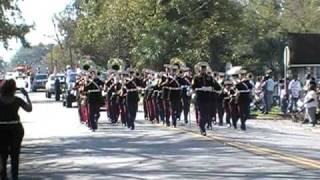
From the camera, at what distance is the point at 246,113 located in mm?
23000

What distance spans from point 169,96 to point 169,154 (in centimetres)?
843

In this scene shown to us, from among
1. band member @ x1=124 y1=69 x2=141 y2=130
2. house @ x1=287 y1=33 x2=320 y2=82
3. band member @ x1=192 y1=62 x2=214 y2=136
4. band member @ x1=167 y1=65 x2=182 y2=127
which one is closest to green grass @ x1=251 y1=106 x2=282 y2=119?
band member @ x1=167 y1=65 x2=182 y2=127

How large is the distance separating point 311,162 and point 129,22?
34.8m

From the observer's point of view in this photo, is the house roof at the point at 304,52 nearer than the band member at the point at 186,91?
No

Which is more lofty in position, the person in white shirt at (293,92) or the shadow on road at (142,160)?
Answer: the person in white shirt at (293,92)

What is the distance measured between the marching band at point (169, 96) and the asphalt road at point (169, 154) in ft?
2.07

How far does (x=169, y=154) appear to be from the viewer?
51.4 feet

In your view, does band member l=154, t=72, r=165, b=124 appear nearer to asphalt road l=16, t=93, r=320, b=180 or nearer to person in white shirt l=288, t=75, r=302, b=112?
asphalt road l=16, t=93, r=320, b=180

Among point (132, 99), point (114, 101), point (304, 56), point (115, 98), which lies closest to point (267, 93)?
point (114, 101)

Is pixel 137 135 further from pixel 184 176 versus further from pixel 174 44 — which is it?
pixel 174 44

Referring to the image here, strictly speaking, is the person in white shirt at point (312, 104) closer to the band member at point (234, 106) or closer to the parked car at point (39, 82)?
the band member at point (234, 106)

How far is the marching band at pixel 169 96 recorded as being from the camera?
20.8 metres

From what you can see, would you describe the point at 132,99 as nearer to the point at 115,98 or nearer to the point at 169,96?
the point at 169,96

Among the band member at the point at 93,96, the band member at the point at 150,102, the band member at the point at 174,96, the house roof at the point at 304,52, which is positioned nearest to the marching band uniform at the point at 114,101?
the band member at the point at 150,102
